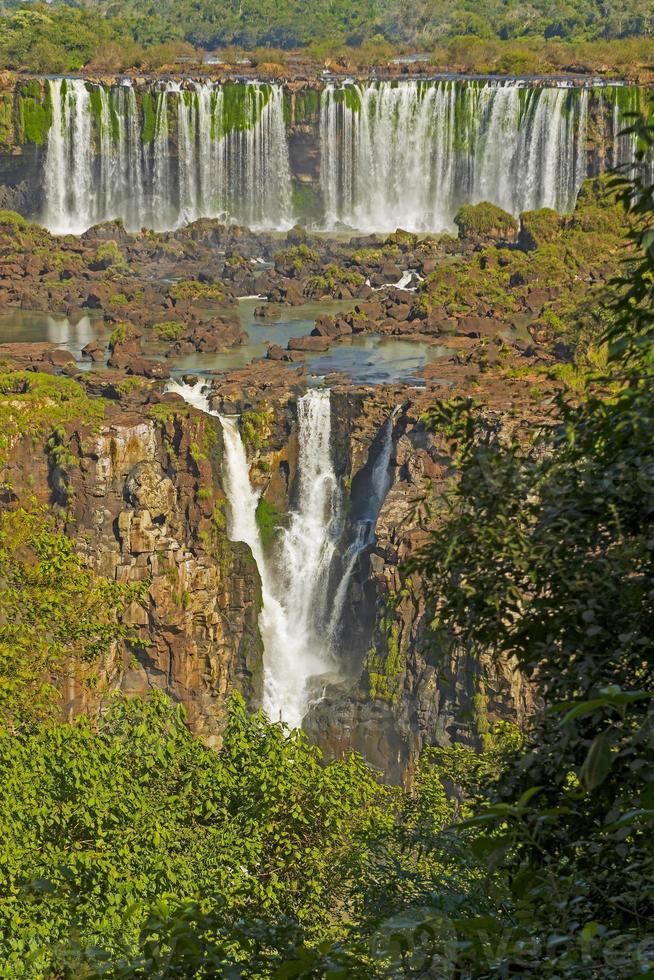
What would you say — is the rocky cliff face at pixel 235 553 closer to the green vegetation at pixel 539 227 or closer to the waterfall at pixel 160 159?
the green vegetation at pixel 539 227

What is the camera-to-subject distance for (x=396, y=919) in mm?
6324

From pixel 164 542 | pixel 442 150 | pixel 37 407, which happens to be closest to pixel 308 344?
pixel 37 407

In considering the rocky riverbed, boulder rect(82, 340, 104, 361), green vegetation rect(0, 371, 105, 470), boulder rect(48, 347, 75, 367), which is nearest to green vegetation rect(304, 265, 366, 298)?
the rocky riverbed

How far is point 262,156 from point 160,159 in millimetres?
4260

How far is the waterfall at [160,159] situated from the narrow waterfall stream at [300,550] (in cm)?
3094

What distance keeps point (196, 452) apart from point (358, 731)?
6921mm

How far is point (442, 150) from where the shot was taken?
202ft

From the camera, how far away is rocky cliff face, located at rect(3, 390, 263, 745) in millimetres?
28812

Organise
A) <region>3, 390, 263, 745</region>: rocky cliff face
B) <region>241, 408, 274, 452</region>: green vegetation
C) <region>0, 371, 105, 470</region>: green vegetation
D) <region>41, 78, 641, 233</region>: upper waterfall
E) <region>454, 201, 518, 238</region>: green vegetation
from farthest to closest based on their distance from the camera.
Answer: <region>41, 78, 641, 233</region>: upper waterfall, <region>454, 201, 518, 238</region>: green vegetation, <region>241, 408, 274, 452</region>: green vegetation, <region>0, 371, 105, 470</region>: green vegetation, <region>3, 390, 263, 745</region>: rocky cliff face

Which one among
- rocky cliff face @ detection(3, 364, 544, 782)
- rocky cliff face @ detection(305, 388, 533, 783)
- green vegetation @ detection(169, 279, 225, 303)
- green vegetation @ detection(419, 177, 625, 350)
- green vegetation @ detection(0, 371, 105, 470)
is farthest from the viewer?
green vegetation @ detection(169, 279, 225, 303)

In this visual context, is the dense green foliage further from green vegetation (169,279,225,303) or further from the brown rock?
the brown rock

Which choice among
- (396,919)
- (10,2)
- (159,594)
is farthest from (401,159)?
(10,2)

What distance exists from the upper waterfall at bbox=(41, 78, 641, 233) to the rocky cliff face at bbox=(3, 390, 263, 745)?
32.0 m

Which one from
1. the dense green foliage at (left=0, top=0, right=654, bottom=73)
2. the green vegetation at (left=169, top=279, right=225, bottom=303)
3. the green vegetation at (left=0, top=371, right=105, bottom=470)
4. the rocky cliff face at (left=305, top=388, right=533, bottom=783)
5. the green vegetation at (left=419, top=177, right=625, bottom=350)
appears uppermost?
the dense green foliage at (left=0, top=0, right=654, bottom=73)
